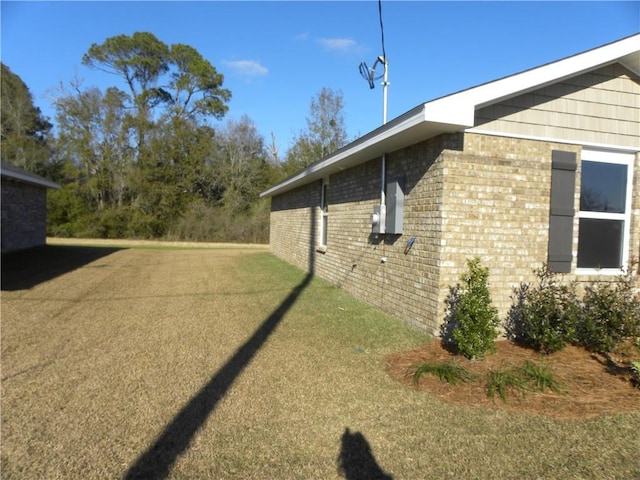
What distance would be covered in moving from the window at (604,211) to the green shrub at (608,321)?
121cm

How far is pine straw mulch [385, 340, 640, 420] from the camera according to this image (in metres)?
3.81

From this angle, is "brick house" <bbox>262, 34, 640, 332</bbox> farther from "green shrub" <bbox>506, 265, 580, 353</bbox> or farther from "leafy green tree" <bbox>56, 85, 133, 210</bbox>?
"leafy green tree" <bbox>56, 85, 133, 210</bbox>

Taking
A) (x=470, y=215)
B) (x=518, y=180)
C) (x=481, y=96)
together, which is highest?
(x=481, y=96)

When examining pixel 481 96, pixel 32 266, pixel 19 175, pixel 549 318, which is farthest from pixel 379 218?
pixel 19 175

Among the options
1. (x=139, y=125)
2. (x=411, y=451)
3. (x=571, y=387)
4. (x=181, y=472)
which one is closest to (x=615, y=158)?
(x=571, y=387)

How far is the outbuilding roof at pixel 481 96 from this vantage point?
4.95 m

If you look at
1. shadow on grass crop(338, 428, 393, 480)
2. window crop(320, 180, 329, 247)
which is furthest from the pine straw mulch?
window crop(320, 180, 329, 247)

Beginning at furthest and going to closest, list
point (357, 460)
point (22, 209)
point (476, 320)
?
point (22, 209) < point (476, 320) < point (357, 460)

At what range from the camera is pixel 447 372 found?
14.5ft

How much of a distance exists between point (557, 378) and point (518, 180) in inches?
105

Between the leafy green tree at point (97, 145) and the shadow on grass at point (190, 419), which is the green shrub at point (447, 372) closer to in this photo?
the shadow on grass at point (190, 419)

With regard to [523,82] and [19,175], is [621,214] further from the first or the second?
[19,175]

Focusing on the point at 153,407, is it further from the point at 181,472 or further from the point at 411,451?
the point at 411,451

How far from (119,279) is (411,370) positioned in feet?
30.2
